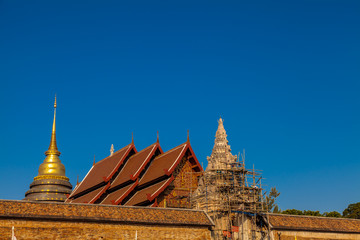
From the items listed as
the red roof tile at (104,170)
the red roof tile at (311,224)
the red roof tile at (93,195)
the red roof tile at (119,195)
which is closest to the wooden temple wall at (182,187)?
the red roof tile at (119,195)

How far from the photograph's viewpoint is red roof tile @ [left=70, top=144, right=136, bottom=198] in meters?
40.0

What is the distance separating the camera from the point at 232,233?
3175cm

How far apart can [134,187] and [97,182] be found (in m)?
5.30

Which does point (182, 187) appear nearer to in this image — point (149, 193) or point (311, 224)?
point (149, 193)

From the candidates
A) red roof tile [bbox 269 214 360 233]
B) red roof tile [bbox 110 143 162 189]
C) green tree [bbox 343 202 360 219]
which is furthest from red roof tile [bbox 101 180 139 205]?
green tree [bbox 343 202 360 219]

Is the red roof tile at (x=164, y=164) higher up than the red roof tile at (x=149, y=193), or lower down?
higher up

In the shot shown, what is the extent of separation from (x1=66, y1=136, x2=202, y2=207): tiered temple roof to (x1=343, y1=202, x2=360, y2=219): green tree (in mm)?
26368

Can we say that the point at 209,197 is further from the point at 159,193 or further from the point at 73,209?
the point at 73,209

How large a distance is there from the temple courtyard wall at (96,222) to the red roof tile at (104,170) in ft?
34.6

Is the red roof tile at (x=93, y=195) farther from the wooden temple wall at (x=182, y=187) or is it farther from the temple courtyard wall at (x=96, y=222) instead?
the temple courtyard wall at (x=96, y=222)

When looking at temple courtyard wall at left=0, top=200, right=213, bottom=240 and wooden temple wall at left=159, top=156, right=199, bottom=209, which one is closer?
temple courtyard wall at left=0, top=200, right=213, bottom=240

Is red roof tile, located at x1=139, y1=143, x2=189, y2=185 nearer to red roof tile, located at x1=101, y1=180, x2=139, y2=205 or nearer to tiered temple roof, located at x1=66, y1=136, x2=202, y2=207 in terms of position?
tiered temple roof, located at x1=66, y1=136, x2=202, y2=207

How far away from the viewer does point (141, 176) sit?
3809cm

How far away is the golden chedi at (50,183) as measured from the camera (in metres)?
49.9
